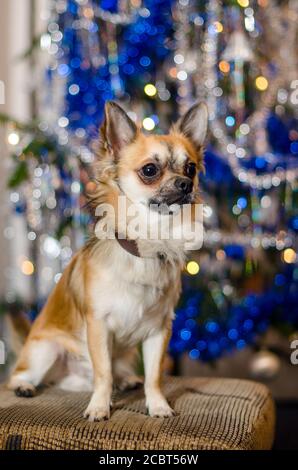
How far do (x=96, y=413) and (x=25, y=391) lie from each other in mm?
314

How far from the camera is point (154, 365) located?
1684 mm

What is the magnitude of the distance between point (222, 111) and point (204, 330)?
3.41 feet

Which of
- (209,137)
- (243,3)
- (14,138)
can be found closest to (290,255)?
(209,137)

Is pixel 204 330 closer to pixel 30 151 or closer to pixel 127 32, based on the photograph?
pixel 30 151

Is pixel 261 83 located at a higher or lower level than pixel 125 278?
higher

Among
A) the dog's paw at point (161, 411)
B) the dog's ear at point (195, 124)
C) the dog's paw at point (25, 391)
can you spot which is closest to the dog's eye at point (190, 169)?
the dog's ear at point (195, 124)

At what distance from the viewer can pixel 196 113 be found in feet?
5.73

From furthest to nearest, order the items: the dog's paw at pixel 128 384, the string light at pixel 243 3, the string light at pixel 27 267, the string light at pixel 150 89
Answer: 1. the string light at pixel 27 267
2. the string light at pixel 150 89
3. the string light at pixel 243 3
4. the dog's paw at pixel 128 384

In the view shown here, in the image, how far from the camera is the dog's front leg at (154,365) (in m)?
1.61

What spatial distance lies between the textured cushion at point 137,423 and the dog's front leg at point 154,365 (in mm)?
43

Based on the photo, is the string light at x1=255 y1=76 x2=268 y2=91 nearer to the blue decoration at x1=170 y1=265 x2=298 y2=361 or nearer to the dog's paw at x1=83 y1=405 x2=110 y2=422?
the blue decoration at x1=170 y1=265 x2=298 y2=361

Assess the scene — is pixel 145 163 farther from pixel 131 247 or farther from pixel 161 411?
pixel 161 411

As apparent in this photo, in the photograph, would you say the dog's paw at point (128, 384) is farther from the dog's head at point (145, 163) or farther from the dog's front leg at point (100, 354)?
the dog's head at point (145, 163)

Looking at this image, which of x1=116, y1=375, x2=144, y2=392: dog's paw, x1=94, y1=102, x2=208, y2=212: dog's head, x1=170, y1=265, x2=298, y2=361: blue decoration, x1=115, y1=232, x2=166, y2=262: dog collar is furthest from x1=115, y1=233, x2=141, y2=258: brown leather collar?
x1=170, y1=265, x2=298, y2=361: blue decoration
